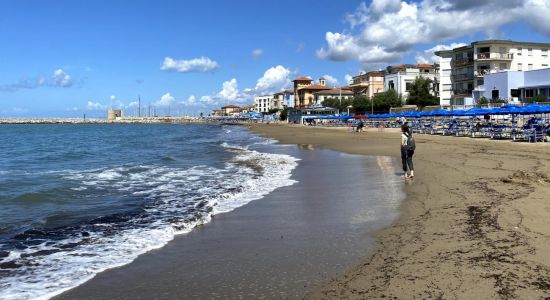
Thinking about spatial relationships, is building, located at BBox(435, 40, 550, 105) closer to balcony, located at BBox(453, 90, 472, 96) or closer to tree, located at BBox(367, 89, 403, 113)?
balcony, located at BBox(453, 90, 472, 96)

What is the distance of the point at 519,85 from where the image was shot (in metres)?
56.9

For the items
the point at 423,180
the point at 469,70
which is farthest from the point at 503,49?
the point at 423,180

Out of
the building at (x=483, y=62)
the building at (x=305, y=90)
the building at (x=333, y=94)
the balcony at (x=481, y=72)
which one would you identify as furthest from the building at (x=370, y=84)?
the balcony at (x=481, y=72)

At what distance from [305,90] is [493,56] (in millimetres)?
86269

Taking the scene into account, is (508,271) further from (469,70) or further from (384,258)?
(469,70)

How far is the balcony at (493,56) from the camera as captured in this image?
67.2 metres

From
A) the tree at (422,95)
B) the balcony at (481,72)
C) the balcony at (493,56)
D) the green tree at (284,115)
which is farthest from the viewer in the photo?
the green tree at (284,115)

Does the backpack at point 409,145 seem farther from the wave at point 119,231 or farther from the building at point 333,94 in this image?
the building at point 333,94

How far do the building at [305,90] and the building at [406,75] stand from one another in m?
44.7

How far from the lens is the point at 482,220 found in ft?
26.1

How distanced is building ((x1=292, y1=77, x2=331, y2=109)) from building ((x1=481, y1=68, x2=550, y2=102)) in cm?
8417

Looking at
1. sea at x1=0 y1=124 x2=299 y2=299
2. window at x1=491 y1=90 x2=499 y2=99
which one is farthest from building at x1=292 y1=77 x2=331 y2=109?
sea at x1=0 y1=124 x2=299 y2=299

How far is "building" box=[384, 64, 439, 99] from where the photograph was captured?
95.1m

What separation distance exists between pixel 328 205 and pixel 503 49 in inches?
2632
